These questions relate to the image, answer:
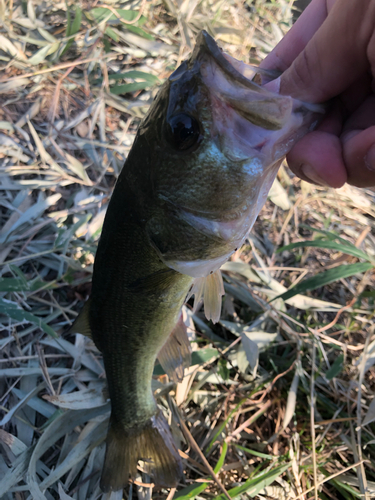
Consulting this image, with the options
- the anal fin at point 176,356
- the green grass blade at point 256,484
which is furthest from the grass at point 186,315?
the anal fin at point 176,356

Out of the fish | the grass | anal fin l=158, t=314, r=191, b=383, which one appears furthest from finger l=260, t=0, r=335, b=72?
anal fin l=158, t=314, r=191, b=383

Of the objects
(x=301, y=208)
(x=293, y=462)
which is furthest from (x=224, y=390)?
(x=301, y=208)

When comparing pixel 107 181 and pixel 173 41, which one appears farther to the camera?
pixel 173 41

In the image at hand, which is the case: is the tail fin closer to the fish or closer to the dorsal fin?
the fish

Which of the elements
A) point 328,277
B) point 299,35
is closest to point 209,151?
point 299,35

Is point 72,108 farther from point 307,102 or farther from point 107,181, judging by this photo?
point 307,102

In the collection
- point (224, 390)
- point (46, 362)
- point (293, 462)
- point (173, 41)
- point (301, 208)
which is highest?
point (173, 41)
